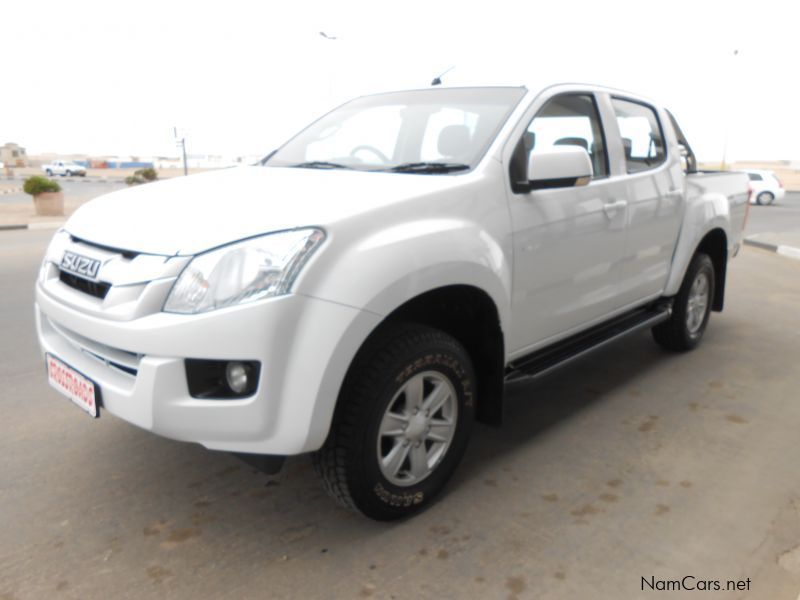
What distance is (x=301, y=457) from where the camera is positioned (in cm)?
298

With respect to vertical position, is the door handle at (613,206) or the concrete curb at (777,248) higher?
the door handle at (613,206)

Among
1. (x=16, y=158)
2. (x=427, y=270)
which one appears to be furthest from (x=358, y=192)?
(x=16, y=158)

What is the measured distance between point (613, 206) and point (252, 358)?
220 centimetres

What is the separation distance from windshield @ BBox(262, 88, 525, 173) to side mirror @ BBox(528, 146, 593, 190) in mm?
231

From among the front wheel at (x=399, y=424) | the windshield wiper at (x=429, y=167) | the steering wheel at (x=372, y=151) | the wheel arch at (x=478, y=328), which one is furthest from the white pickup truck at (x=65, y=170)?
the front wheel at (x=399, y=424)

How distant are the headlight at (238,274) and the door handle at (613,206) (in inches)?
73.2

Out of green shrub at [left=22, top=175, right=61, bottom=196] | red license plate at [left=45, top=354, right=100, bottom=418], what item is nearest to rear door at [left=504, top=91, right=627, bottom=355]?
red license plate at [left=45, top=354, right=100, bottom=418]

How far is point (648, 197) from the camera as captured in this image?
3785mm

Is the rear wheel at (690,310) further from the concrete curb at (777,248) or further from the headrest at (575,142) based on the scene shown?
the concrete curb at (777,248)

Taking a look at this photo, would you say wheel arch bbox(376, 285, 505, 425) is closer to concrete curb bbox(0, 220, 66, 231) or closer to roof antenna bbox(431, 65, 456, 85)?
roof antenna bbox(431, 65, 456, 85)

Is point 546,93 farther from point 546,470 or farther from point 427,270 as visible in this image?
point 546,470

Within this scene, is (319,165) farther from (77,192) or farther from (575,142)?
(77,192)

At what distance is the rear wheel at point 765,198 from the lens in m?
23.8

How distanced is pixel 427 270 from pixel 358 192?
15.6 inches
